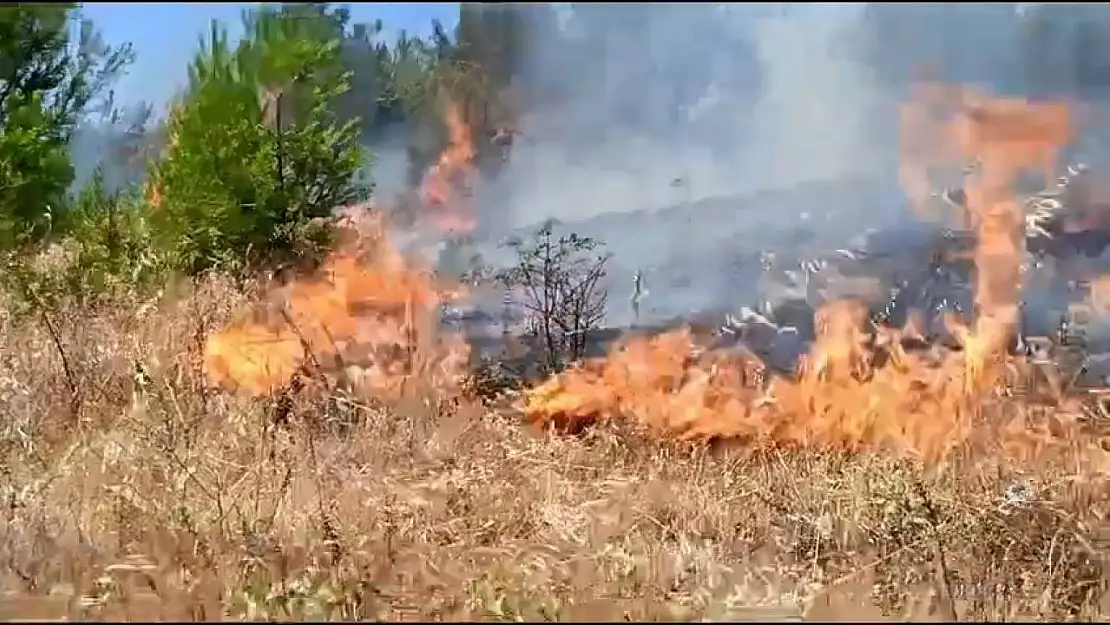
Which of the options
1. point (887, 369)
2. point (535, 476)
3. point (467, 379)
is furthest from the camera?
point (467, 379)

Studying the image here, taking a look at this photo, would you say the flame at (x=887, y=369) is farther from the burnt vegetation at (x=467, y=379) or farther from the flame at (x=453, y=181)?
the flame at (x=453, y=181)

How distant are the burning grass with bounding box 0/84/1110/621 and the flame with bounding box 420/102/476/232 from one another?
1073mm

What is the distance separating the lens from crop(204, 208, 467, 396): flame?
19.3ft

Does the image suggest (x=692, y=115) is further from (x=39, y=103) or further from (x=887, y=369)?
(x=39, y=103)

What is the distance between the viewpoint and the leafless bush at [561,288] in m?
6.32

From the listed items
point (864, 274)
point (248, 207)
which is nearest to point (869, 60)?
point (864, 274)

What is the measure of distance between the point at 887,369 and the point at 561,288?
6.07ft

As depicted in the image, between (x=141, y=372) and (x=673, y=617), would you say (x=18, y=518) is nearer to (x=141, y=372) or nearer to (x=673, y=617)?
(x=141, y=372)

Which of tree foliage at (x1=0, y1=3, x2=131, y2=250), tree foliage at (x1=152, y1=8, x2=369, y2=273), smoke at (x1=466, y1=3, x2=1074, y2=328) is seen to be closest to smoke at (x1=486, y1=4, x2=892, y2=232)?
smoke at (x1=466, y1=3, x2=1074, y2=328)

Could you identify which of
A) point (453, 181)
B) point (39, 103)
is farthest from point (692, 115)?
point (39, 103)

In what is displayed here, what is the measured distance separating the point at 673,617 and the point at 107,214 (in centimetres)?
595

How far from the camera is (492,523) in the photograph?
422 cm

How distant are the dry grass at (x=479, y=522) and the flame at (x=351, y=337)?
43 cm

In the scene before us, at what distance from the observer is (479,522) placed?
13.9 ft
